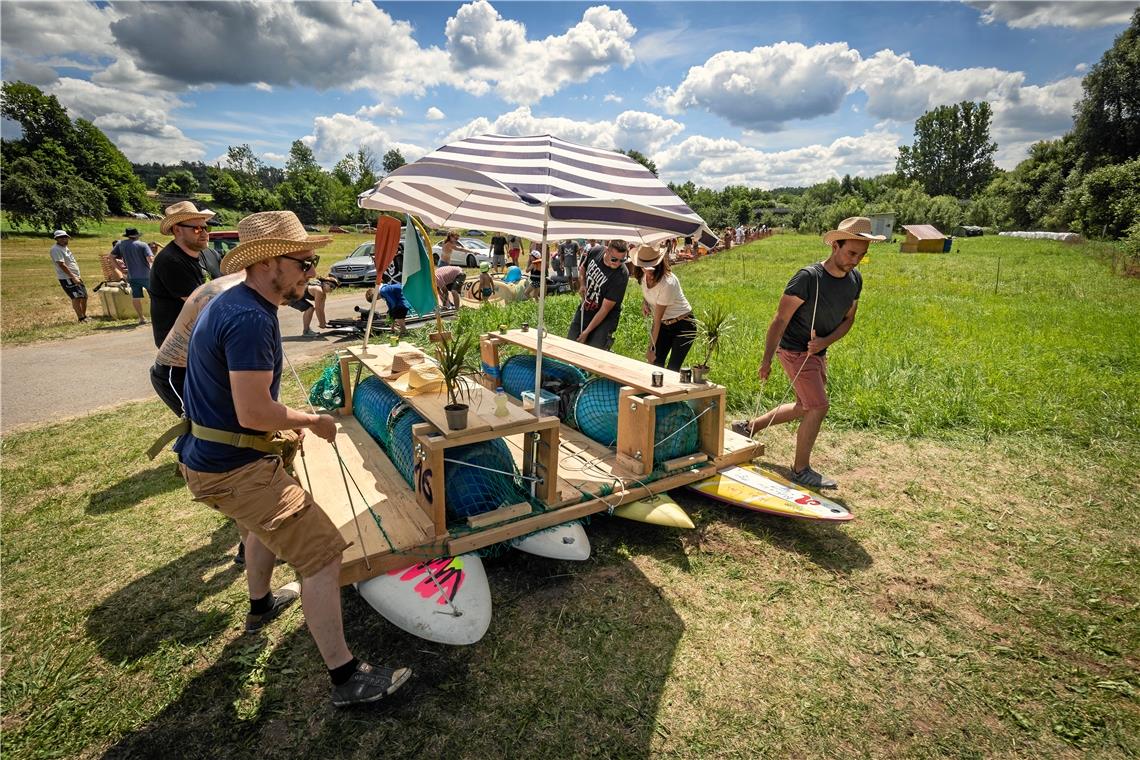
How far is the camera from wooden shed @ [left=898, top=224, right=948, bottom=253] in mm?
39094

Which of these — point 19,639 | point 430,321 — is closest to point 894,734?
point 19,639

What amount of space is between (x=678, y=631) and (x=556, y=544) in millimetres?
1046

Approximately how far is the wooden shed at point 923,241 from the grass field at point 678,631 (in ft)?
134

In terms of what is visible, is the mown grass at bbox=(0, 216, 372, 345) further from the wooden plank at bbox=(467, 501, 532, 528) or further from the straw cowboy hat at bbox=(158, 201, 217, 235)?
A: the wooden plank at bbox=(467, 501, 532, 528)

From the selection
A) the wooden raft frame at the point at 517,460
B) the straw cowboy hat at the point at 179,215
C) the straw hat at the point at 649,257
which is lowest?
the wooden raft frame at the point at 517,460

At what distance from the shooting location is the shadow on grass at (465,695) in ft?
8.39

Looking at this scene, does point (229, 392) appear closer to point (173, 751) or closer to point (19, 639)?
point (173, 751)

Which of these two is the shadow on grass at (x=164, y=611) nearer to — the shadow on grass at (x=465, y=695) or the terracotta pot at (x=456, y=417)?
the shadow on grass at (x=465, y=695)

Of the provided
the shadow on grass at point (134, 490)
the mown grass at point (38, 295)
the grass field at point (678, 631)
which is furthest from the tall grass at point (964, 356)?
the mown grass at point (38, 295)

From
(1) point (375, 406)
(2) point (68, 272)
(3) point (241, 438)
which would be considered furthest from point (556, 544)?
(2) point (68, 272)

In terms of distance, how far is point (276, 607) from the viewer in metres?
3.45

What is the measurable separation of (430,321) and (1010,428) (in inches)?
440

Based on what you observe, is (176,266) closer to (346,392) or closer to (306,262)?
(346,392)

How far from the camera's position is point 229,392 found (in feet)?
7.91
